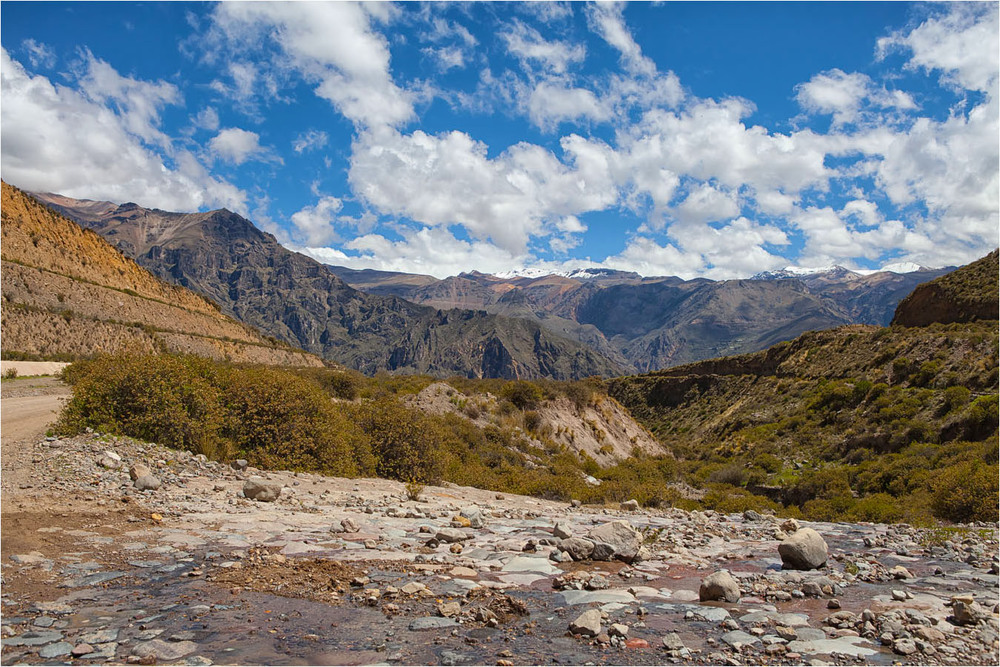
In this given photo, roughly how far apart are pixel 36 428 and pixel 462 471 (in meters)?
11.7

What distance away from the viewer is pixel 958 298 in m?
44.2

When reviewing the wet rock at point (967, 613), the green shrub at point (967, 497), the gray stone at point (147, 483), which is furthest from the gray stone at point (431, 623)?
the green shrub at point (967, 497)

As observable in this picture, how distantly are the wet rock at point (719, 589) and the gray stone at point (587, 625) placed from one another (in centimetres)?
187

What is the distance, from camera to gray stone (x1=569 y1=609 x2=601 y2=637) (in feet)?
16.5

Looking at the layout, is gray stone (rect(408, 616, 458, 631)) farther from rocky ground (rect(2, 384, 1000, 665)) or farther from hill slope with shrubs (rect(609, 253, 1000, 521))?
hill slope with shrubs (rect(609, 253, 1000, 521))

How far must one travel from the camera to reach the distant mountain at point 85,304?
54781 millimetres

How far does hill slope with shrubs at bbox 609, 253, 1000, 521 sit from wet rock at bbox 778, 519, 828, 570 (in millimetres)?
8927

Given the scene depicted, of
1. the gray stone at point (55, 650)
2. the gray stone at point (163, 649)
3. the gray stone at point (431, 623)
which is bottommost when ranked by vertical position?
the gray stone at point (55, 650)

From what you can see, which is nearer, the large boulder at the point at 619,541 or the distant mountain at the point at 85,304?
the large boulder at the point at 619,541

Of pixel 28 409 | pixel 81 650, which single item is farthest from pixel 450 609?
pixel 28 409

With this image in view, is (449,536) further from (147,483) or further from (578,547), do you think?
(147,483)

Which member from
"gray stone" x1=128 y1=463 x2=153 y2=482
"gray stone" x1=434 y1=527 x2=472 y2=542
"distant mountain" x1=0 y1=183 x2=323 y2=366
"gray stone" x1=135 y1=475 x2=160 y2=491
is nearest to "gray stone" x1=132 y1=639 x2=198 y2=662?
"gray stone" x1=434 y1=527 x2=472 y2=542

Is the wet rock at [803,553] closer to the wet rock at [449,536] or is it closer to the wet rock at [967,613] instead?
the wet rock at [967,613]

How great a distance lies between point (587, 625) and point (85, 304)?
77703 millimetres
